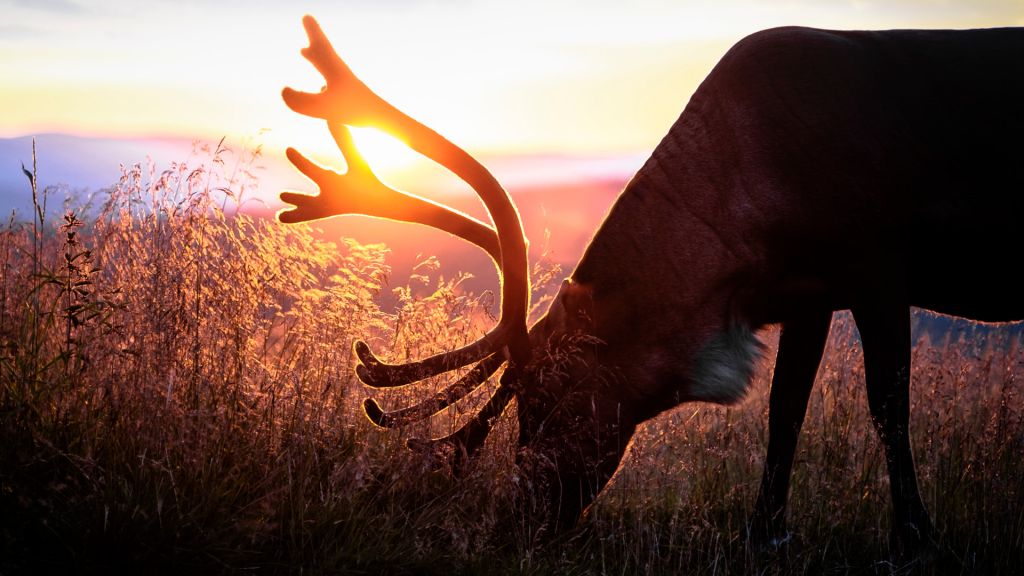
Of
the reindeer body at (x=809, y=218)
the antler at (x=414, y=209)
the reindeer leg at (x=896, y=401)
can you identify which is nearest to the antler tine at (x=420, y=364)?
the antler at (x=414, y=209)

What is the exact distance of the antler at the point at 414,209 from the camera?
13.8 ft

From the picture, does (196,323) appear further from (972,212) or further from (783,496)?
(972,212)

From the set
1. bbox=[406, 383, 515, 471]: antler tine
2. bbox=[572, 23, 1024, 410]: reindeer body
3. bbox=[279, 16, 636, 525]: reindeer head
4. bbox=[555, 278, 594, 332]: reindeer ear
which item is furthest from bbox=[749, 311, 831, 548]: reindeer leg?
bbox=[406, 383, 515, 471]: antler tine

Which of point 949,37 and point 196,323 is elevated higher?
point 949,37

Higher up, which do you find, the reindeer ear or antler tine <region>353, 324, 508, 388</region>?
the reindeer ear

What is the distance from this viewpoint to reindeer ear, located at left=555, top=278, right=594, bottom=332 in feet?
13.8

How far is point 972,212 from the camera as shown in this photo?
435 centimetres

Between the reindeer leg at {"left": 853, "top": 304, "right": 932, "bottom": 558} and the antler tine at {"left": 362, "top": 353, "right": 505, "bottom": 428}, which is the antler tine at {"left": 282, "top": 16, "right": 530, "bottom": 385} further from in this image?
the reindeer leg at {"left": 853, "top": 304, "right": 932, "bottom": 558}

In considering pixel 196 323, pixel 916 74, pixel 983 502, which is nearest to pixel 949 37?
pixel 916 74

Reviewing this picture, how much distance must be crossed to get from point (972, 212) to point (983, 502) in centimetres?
125

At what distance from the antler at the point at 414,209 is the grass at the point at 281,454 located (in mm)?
163

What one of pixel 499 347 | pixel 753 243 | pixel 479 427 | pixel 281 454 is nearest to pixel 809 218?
pixel 753 243

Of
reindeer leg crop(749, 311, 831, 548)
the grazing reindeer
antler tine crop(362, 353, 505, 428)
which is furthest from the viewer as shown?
reindeer leg crop(749, 311, 831, 548)

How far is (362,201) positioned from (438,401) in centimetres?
107
